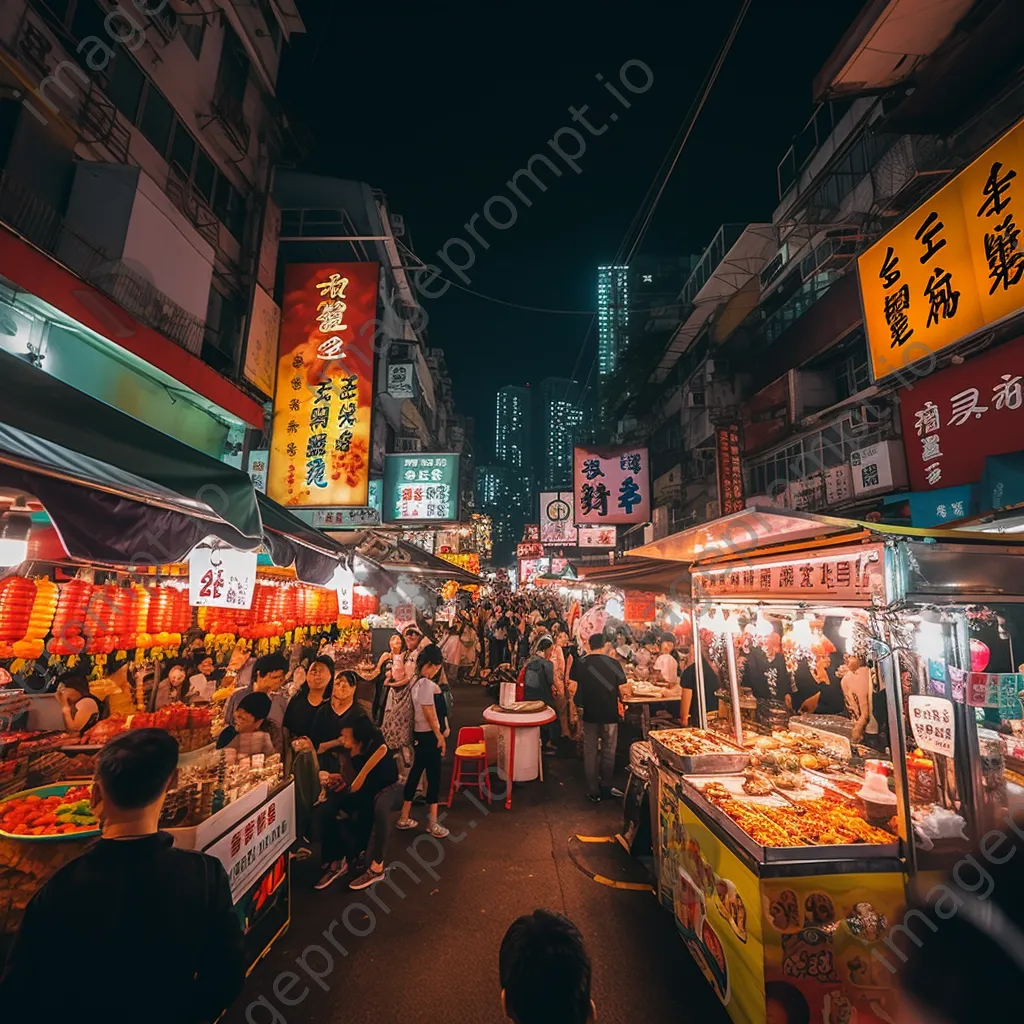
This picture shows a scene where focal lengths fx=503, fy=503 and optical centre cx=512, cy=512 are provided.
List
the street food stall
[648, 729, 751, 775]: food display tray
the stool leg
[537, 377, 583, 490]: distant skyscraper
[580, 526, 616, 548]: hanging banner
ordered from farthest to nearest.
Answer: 1. [537, 377, 583, 490]: distant skyscraper
2. [580, 526, 616, 548]: hanging banner
3. the stool leg
4. [648, 729, 751, 775]: food display tray
5. the street food stall

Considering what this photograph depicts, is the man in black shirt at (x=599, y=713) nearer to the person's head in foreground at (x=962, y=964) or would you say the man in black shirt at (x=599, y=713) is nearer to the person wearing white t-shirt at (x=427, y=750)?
the person wearing white t-shirt at (x=427, y=750)

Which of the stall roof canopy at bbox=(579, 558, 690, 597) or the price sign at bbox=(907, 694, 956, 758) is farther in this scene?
the stall roof canopy at bbox=(579, 558, 690, 597)

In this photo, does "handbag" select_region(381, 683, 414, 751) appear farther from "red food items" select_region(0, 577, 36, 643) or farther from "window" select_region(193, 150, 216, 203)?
"window" select_region(193, 150, 216, 203)

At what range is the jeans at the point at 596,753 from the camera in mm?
7711

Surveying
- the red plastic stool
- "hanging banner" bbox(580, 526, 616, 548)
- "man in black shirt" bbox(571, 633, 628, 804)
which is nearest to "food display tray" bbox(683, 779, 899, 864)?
"man in black shirt" bbox(571, 633, 628, 804)

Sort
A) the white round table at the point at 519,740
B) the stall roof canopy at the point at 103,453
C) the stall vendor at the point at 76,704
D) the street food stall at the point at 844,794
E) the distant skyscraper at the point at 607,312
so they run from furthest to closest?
the distant skyscraper at the point at 607,312 < the white round table at the point at 519,740 < the stall vendor at the point at 76,704 < the street food stall at the point at 844,794 < the stall roof canopy at the point at 103,453

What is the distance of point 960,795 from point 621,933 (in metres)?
3.09

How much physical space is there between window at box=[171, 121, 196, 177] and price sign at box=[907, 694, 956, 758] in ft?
54.5

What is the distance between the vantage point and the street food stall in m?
3.34

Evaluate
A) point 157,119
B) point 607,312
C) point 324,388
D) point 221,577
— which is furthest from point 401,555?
point 607,312

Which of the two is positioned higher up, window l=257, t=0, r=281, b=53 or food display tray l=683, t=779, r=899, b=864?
window l=257, t=0, r=281, b=53

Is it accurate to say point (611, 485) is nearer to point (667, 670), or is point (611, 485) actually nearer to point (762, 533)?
point (667, 670)

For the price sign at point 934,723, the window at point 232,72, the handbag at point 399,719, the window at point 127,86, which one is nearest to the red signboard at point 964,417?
the price sign at point 934,723

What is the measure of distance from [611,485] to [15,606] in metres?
16.7
